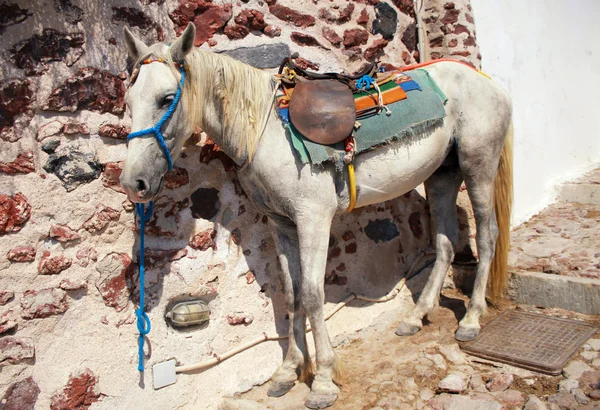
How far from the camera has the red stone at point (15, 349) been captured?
80.7 inches

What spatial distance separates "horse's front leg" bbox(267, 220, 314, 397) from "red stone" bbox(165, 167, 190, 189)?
521 millimetres

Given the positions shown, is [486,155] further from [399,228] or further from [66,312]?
[66,312]

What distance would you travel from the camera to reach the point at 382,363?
107 inches

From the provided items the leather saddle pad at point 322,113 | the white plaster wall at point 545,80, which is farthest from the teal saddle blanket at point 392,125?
the white plaster wall at point 545,80

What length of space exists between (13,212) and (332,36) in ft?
7.03

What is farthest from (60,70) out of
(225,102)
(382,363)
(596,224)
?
(596,224)

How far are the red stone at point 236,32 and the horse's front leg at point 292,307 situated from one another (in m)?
1.10

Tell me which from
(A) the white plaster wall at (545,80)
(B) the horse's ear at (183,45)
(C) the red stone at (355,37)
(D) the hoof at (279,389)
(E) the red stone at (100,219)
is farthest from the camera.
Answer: (A) the white plaster wall at (545,80)

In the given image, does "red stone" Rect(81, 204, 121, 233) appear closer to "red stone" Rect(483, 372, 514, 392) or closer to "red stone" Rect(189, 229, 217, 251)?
"red stone" Rect(189, 229, 217, 251)

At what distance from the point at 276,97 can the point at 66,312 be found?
1410 mm

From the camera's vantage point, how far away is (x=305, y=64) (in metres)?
3.08

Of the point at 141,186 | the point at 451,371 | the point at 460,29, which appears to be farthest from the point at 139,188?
the point at 460,29

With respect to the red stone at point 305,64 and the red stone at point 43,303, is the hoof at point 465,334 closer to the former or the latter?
the red stone at point 305,64

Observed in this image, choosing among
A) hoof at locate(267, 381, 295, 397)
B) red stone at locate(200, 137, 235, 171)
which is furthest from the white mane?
hoof at locate(267, 381, 295, 397)
